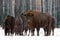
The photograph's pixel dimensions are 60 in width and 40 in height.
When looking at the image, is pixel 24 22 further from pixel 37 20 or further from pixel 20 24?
pixel 37 20

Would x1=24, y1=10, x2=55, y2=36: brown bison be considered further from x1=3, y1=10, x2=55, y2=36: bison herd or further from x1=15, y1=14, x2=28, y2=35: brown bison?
x1=15, y1=14, x2=28, y2=35: brown bison

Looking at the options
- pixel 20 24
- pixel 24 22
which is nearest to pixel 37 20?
pixel 24 22

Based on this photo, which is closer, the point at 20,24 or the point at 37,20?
the point at 20,24

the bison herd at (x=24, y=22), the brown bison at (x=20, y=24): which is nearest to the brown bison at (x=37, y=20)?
the bison herd at (x=24, y=22)

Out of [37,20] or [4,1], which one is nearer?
[37,20]

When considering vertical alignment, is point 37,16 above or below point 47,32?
above

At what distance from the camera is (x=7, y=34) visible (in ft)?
36.6

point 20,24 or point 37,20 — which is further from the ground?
point 37,20

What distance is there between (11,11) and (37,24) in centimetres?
823

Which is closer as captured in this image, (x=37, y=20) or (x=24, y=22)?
(x=24, y=22)

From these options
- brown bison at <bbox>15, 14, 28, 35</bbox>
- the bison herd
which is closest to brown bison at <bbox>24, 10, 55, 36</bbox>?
the bison herd

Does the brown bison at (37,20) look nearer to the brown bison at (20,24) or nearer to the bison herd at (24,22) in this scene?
the bison herd at (24,22)

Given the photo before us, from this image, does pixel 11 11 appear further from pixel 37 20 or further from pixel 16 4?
pixel 37 20

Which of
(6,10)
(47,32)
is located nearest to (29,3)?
(6,10)
